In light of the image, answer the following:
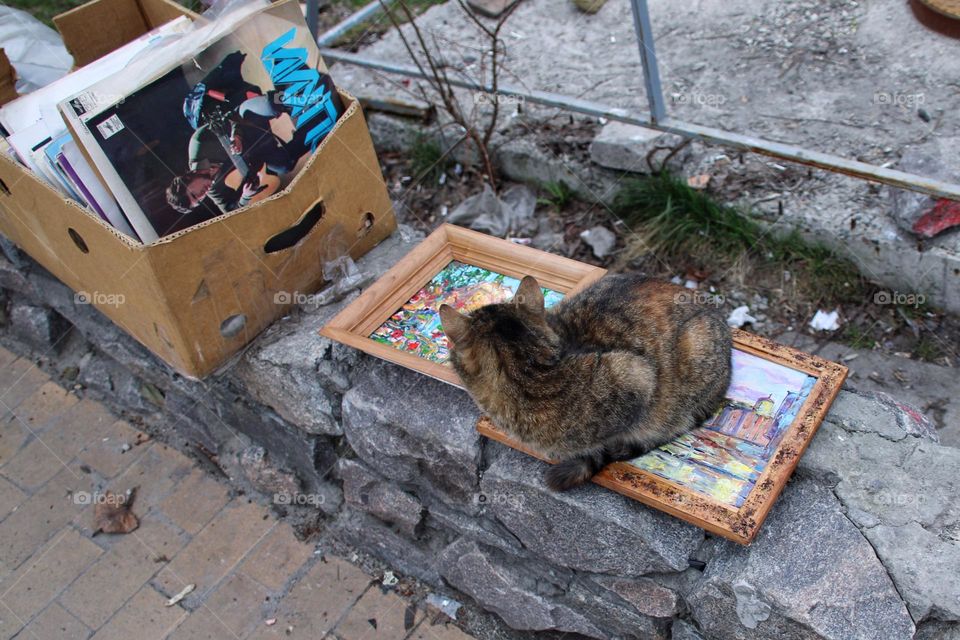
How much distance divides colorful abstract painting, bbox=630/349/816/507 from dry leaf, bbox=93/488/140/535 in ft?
7.64

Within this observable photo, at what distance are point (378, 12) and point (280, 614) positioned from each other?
3984mm

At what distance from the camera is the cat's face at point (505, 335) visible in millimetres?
2387

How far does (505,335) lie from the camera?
2387 mm

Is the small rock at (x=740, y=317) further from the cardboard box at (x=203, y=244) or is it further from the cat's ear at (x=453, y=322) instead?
the cat's ear at (x=453, y=322)

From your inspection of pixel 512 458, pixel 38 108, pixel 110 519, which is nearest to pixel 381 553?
pixel 512 458

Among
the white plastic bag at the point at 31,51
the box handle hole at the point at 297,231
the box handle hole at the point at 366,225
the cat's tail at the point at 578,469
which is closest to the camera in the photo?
the cat's tail at the point at 578,469

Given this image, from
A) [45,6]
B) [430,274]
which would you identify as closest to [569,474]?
[430,274]

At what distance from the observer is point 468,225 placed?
4.37m

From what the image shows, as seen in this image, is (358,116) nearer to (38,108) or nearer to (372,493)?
(38,108)

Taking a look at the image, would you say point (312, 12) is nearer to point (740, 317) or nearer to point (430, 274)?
point (430, 274)

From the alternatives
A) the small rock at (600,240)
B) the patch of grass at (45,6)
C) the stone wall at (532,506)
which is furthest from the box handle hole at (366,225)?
the patch of grass at (45,6)

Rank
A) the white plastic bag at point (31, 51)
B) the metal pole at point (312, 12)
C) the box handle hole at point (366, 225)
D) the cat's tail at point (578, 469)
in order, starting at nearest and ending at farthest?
the cat's tail at point (578, 469) < the box handle hole at point (366, 225) < the white plastic bag at point (31, 51) < the metal pole at point (312, 12)

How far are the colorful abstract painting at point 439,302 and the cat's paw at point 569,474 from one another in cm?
58

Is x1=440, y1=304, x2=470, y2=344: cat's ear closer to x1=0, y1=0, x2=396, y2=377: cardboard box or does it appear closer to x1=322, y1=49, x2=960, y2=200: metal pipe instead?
x1=0, y1=0, x2=396, y2=377: cardboard box
